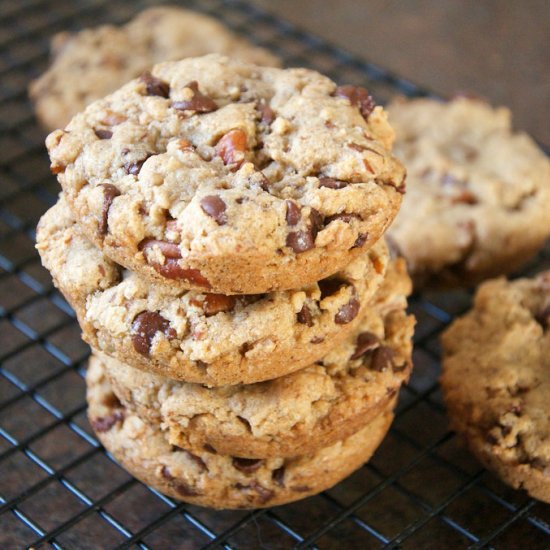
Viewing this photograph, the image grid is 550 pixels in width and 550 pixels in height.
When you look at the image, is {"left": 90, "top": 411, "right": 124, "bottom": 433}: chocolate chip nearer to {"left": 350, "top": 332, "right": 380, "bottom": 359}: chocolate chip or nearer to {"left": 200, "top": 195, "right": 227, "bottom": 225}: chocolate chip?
{"left": 350, "top": 332, "right": 380, "bottom": 359}: chocolate chip

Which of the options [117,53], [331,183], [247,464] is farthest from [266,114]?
[117,53]

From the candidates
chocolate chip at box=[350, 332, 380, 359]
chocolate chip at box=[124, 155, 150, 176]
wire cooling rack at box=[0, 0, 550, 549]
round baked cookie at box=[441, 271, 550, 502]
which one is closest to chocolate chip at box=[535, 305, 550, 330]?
round baked cookie at box=[441, 271, 550, 502]

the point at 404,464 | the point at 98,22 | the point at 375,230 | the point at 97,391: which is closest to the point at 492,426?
the point at 404,464

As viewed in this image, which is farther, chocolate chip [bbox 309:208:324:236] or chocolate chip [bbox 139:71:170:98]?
chocolate chip [bbox 139:71:170:98]

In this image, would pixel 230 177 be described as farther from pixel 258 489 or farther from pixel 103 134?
pixel 258 489

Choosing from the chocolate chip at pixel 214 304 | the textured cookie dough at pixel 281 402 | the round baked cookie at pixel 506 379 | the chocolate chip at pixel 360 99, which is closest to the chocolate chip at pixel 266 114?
the chocolate chip at pixel 360 99

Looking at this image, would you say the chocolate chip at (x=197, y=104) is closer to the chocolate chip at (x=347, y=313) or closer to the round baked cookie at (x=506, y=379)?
the chocolate chip at (x=347, y=313)

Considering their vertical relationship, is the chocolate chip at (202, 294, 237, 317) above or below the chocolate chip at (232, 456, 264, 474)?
above
